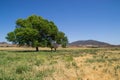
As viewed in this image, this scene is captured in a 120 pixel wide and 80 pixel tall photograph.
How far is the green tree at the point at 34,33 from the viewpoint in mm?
60312

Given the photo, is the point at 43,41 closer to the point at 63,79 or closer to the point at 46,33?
the point at 46,33

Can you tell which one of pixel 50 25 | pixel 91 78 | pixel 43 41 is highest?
pixel 50 25

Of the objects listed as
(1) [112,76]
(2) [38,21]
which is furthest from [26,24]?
(1) [112,76]

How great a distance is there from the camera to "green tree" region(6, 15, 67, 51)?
6031cm

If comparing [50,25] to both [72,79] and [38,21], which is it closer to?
[38,21]

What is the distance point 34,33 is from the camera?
5988 centimetres

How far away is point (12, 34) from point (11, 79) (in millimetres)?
52602

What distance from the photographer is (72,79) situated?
13750 mm

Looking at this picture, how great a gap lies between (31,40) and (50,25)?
8.10 meters

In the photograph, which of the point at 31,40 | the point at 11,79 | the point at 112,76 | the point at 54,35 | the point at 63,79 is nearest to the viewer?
the point at 11,79

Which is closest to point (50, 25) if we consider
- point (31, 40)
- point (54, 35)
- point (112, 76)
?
point (54, 35)

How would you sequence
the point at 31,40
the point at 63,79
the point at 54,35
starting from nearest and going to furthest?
the point at 63,79 < the point at 31,40 < the point at 54,35

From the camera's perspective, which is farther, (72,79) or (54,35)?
(54,35)

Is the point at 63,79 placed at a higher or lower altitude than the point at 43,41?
lower
